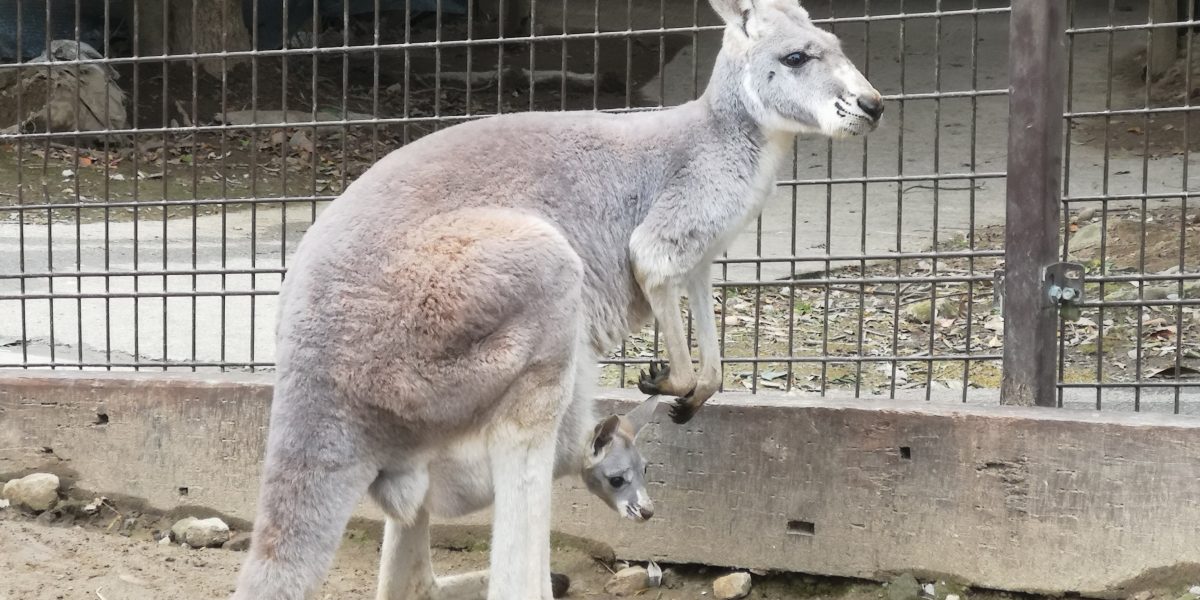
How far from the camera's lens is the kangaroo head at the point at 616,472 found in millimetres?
4367

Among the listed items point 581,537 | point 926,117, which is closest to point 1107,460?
point 581,537

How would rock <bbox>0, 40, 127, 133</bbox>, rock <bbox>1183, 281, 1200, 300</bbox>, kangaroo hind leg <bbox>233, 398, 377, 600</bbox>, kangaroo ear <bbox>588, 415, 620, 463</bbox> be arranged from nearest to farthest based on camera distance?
kangaroo hind leg <bbox>233, 398, 377, 600</bbox>, kangaroo ear <bbox>588, 415, 620, 463</bbox>, rock <bbox>1183, 281, 1200, 300</bbox>, rock <bbox>0, 40, 127, 133</bbox>

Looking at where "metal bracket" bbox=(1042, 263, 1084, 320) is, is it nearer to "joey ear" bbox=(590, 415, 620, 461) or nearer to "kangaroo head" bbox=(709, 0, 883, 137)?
"kangaroo head" bbox=(709, 0, 883, 137)

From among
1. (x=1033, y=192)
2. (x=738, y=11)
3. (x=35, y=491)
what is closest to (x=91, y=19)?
(x=35, y=491)

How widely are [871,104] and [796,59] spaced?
0.88 ft

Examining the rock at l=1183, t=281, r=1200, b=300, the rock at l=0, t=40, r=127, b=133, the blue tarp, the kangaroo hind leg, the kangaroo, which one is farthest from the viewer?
the blue tarp

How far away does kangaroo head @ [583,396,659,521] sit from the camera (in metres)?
4.37

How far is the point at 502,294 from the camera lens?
12.3ft

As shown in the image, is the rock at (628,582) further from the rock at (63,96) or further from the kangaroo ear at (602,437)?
the rock at (63,96)

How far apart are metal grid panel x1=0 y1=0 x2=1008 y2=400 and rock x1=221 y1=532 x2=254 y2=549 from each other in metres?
0.66

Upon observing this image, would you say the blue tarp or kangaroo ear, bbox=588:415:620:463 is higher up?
the blue tarp

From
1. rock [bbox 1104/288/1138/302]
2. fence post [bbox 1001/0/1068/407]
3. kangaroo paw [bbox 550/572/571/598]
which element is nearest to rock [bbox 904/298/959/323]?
rock [bbox 1104/288/1138/302]

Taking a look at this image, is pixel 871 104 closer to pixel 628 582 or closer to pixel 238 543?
pixel 628 582

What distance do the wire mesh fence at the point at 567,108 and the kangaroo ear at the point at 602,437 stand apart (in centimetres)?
82
